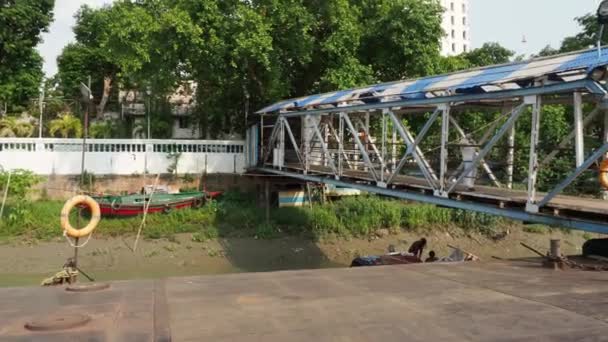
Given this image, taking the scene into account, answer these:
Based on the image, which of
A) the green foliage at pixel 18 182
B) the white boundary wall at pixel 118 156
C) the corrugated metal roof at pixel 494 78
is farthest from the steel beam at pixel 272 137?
the green foliage at pixel 18 182

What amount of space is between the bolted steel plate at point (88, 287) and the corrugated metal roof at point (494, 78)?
5951mm

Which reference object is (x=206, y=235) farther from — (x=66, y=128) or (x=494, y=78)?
(x=494, y=78)

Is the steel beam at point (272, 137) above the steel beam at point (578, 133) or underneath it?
above

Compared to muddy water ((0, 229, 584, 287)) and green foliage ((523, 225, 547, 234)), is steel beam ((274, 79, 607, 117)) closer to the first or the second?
muddy water ((0, 229, 584, 287))

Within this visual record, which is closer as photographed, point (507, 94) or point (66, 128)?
point (507, 94)

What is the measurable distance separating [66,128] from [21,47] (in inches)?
160

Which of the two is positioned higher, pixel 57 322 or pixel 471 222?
pixel 57 322

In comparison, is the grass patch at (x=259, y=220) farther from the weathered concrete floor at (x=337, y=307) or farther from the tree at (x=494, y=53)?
the tree at (x=494, y=53)

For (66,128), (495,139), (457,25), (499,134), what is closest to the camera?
(499,134)

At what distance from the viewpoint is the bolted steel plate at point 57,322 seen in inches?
153

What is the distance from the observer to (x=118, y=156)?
18.8m

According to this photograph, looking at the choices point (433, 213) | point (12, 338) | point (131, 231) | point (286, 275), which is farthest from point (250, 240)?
point (12, 338)

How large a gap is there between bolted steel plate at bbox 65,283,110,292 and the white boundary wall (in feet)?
45.9

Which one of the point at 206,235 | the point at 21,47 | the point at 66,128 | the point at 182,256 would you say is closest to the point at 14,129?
the point at 66,128
